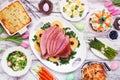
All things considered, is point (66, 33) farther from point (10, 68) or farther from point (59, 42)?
point (10, 68)

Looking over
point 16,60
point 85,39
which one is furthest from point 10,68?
point 85,39

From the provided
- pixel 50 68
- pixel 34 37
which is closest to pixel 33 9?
pixel 34 37

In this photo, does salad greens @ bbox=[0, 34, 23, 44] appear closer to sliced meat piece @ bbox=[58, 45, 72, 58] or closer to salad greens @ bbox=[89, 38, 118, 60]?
sliced meat piece @ bbox=[58, 45, 72, 58]

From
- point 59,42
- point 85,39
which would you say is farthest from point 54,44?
point 85,39

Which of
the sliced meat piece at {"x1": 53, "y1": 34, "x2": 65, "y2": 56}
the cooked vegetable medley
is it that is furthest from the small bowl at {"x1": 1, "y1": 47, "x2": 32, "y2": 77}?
the sliced meat piece at {"x1": 53, "y1": 34, "x2": 65, "y2": 56}

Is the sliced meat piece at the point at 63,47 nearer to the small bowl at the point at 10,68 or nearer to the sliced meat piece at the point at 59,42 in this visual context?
the sliced meat piece at the point at 59,42

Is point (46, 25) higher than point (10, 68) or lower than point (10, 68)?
higher
